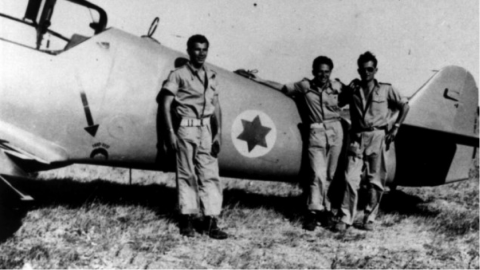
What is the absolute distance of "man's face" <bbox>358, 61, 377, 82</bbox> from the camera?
5297 mm

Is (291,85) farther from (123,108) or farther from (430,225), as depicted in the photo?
(430,225)

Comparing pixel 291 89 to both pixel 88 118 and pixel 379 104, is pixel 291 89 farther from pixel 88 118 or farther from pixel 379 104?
pixel 88 118

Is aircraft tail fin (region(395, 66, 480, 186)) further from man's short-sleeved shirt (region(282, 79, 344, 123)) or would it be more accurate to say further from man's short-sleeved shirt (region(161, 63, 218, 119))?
man's short-sleeved shirt (region(161, 63, 218, 119))

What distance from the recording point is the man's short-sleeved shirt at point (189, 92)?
15.1 ft

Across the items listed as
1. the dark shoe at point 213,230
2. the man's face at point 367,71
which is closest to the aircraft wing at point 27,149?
the dark shoe at point 213,230

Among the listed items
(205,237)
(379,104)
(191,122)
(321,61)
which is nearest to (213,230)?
(205,237)

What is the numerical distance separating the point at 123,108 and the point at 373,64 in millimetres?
2886

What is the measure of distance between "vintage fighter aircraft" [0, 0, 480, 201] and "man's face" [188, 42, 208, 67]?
0.44 meters

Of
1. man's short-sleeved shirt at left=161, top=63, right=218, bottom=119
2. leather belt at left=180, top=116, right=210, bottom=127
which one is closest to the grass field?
leather belt at left=180, top=116, right=210, bottom=127

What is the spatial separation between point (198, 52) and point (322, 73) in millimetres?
1505

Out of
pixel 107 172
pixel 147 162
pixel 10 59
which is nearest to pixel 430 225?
pixel 147 162

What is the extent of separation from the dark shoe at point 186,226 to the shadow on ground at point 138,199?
1.48 feet

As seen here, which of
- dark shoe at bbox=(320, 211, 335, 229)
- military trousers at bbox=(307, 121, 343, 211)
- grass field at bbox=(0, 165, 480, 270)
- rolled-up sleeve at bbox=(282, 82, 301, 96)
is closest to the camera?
grass field at bbox=(0, 165, 480, 270)

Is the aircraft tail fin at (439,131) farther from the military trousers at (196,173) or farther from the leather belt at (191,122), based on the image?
the leather belt at (191,122)
